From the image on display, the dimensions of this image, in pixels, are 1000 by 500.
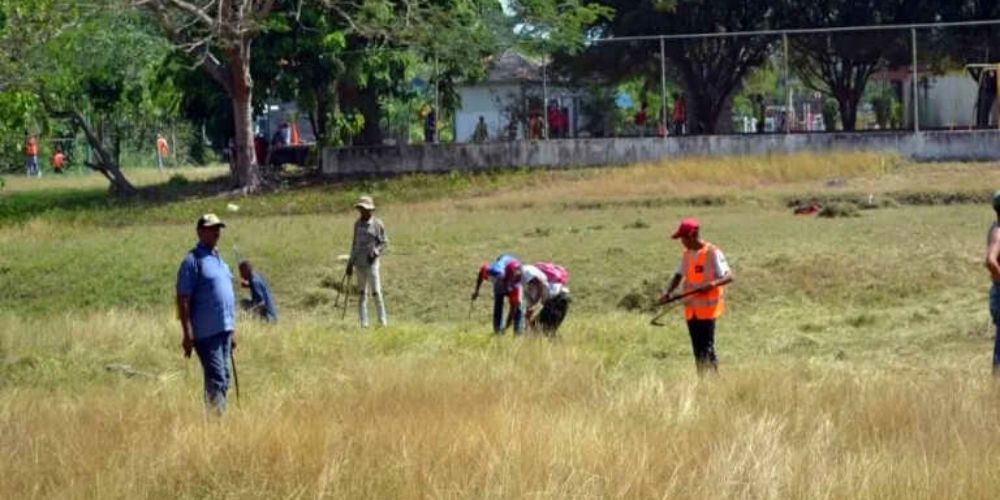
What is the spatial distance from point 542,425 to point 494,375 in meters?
3.46

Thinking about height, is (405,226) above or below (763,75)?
below

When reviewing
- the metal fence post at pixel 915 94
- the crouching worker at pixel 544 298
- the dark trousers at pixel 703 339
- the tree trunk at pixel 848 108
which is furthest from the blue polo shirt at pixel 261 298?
the tree trunk at pixel 848 108

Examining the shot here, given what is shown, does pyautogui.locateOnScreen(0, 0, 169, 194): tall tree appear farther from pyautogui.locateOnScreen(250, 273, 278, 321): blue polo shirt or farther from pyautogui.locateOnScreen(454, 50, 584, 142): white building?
pyautogui.locateOnScreen(454, 50, 584, 142): white building

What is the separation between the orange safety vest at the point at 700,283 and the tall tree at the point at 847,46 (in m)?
24.0

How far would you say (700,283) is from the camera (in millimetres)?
14750

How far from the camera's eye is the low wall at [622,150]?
35.5 meters

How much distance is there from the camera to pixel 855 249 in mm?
24266

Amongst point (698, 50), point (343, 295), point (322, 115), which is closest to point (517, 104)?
point (698, 50)

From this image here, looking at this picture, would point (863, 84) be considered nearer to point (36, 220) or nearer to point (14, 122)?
point (36, 220)

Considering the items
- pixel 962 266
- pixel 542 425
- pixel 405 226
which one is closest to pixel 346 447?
pixel 542 425

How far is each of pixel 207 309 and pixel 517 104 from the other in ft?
90.0

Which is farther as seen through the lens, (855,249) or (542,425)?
(855,249)

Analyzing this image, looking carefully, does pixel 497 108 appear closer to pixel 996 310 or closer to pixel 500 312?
pixel 500 312

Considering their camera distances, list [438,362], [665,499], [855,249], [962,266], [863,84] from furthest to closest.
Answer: [863,84] < [855,249] < [962,266] < [438,362] < [665,499]
